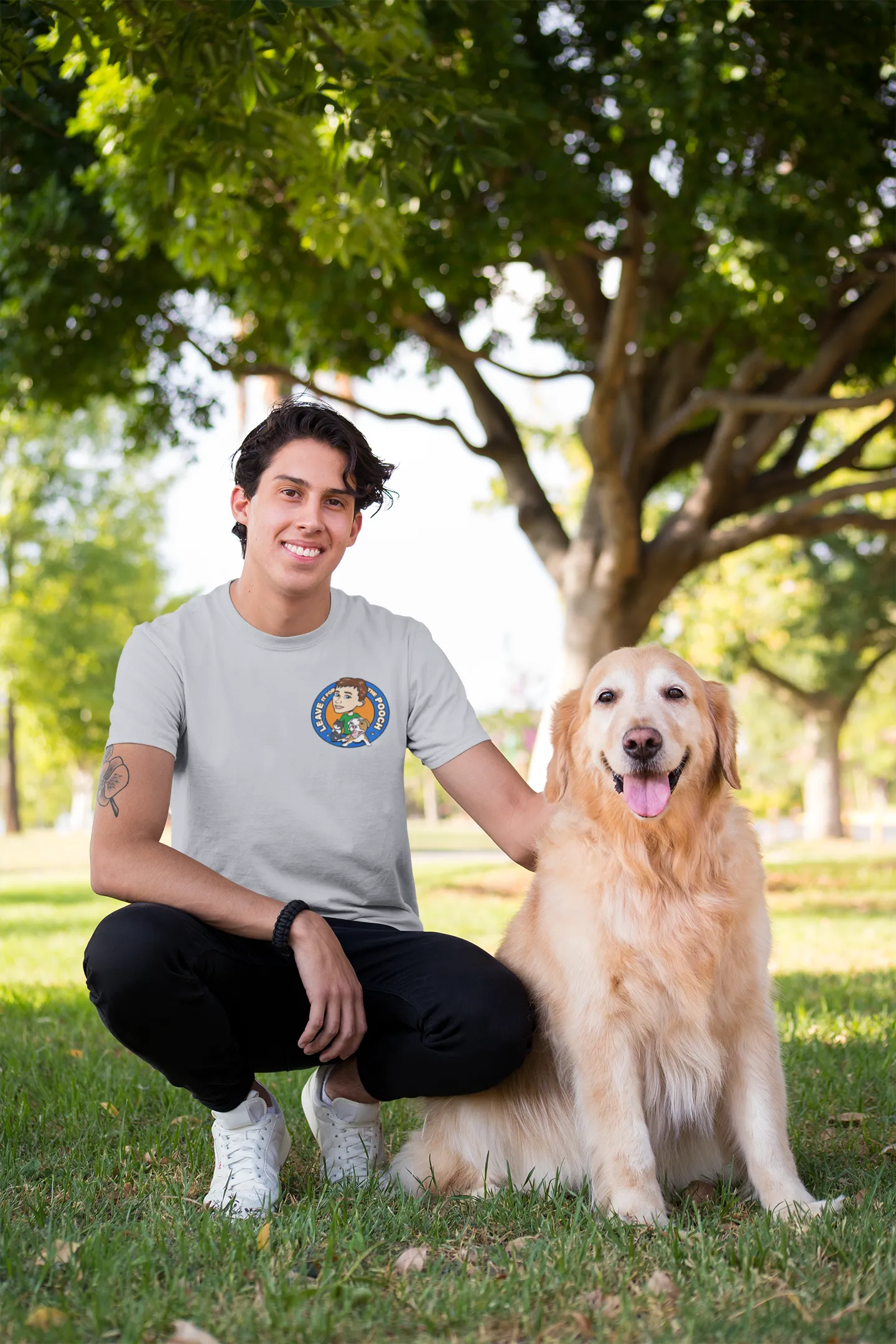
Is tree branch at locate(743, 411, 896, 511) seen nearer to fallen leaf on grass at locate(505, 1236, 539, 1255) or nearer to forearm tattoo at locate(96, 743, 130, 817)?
forearm tattoo at locate(96, 743, 130, 817)

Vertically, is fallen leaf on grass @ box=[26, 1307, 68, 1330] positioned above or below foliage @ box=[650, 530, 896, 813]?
below

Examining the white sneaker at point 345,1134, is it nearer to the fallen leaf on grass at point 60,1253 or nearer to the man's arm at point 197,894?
the man's arm at point 197,894

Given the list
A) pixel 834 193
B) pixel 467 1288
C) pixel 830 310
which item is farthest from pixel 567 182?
pixel 467 1288

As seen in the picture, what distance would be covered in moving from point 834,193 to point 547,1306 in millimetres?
7442

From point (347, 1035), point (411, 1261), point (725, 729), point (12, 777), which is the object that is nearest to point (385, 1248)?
point (411, 1261)

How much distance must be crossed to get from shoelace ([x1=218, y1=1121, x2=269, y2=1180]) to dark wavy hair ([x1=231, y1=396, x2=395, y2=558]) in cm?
154

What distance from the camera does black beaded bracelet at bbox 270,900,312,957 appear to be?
106 inches

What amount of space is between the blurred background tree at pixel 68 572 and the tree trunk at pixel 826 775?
1521 centimetres

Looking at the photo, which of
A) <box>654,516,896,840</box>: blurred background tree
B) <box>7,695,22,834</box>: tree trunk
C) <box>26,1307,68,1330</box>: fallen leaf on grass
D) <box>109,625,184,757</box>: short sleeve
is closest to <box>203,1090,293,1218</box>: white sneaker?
<box>26,1307,68,1330</box>: fallen leaf on grass

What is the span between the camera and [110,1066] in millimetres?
4051

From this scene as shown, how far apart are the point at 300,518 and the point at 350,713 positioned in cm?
55

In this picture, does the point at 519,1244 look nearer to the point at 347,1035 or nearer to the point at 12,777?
the point at 347,1035

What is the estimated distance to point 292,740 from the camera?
3.03 meters

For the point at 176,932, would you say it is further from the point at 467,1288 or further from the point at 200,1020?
the point at 467,1288
